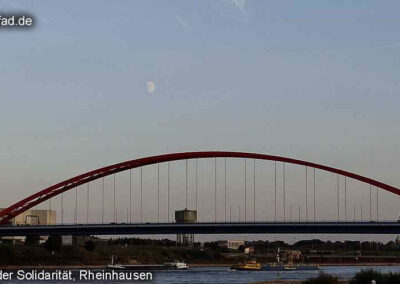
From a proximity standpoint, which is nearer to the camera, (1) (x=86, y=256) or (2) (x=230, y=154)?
(2) (x=230, y=154)

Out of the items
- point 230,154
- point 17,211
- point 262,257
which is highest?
point 230,154

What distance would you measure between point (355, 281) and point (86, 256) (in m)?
91.2

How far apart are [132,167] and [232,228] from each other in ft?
33.7

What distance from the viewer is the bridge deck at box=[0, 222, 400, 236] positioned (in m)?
73.3

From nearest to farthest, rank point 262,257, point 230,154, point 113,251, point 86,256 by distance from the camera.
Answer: point 230,154 < point 86,256 < point 113,251 < point 262,257

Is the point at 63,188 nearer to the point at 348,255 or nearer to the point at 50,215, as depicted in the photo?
the point at 50,215

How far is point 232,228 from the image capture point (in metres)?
74.9

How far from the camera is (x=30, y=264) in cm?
13012

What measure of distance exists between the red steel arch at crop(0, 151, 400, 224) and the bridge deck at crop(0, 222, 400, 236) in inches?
82.4

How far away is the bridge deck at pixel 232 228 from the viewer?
73.3 meters

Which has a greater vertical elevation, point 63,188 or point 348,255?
point 63,188

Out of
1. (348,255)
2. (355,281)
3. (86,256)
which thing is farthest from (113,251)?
(355,281)

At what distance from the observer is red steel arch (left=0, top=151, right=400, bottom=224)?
76.7 metres

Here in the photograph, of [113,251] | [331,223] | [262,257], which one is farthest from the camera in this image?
[262,257]
